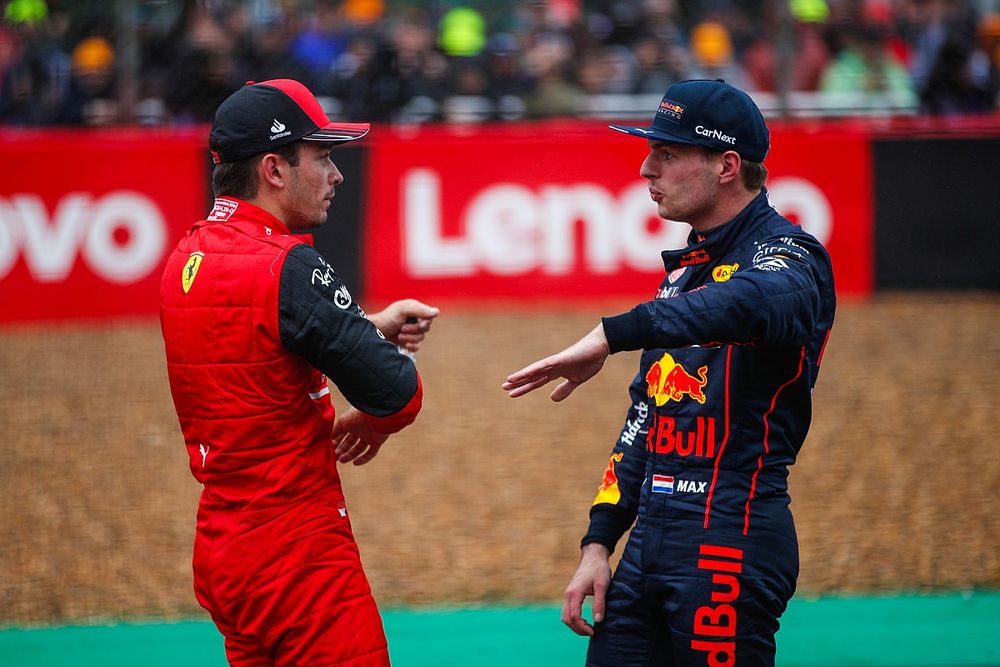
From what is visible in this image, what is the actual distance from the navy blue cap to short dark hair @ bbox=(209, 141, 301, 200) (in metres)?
0.95

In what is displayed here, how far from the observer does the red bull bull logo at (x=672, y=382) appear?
2977 millimetres

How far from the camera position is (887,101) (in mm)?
10977

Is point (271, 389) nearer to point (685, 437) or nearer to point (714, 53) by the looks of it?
point (685, 437)

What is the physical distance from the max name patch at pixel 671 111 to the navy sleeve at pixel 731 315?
522 mm

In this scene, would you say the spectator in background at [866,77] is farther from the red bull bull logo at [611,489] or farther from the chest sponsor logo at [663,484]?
the chest sponsor logo at [663,484]

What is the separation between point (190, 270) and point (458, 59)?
28.4ft

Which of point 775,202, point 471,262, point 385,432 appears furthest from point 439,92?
point 385,432

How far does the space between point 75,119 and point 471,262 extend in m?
4.04

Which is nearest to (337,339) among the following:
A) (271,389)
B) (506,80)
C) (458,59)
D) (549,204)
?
(271,389)

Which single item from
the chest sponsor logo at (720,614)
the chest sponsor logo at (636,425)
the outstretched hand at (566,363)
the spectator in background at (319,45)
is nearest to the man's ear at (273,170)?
the outstretched hand at (566,363)

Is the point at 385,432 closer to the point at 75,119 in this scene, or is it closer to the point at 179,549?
the point at 179,549

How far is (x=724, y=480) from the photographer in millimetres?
2941

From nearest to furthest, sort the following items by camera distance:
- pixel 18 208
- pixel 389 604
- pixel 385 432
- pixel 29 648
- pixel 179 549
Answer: pixel 385 432 → pixel 29 648 → pixel 389 604 → pixel 179 549 → pixel 18 208

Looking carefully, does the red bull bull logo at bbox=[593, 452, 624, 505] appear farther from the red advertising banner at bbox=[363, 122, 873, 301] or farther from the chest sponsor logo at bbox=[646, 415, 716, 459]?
the red advertising banner at bbox=[363, 122, 873, 301]
